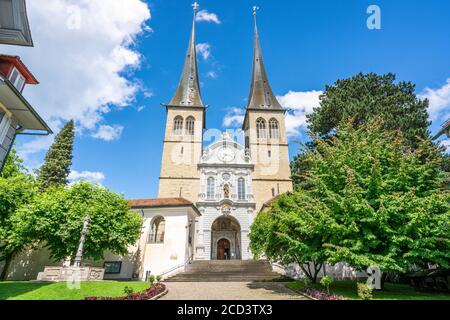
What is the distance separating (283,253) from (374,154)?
716cm

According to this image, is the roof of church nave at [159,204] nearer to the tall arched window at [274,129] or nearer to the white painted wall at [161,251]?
the white painted wall at [161,251]

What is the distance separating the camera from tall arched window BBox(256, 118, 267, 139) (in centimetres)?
3990

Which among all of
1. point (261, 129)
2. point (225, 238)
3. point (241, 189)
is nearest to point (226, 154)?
point (241, 189)

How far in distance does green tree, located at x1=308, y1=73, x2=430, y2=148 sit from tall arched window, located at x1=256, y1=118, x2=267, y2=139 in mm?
14168

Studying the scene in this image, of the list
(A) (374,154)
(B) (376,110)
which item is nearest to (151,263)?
(A) (374,154)

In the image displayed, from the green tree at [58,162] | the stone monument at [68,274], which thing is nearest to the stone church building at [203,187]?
the stone monument at [68,274]

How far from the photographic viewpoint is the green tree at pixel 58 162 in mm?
30938

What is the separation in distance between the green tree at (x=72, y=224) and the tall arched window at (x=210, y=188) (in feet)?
50.4

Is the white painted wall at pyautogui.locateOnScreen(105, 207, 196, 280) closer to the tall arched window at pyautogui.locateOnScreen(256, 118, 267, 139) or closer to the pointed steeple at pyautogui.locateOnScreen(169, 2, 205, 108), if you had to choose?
the tall arched window at pyautogui.locateOnScreen(256, 118, 267, 139)

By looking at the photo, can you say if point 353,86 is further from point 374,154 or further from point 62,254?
point 62,254

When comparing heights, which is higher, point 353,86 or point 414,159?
point 353,86

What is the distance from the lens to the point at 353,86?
23891mm

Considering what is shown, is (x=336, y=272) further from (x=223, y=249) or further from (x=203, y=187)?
(x=203, y=187)
